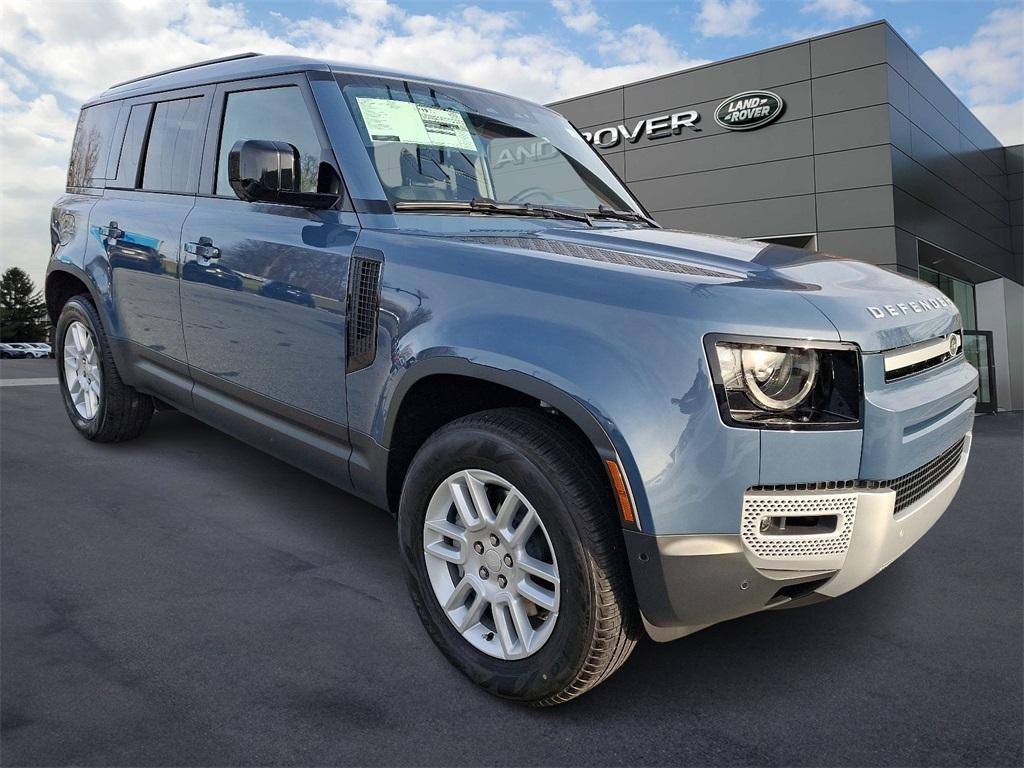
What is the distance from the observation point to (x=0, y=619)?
2689mm

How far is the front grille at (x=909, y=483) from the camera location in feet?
6.54

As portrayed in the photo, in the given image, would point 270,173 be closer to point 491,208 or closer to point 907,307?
point 491,208

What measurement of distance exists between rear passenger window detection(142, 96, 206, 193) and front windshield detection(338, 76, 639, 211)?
1.12 m

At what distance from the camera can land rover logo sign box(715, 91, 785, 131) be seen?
1739 centimetres

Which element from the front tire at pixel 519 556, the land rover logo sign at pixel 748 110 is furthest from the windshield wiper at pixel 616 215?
the land rover logo sign at pixel 748 110

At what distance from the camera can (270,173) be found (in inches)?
112

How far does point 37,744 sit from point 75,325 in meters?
3.35

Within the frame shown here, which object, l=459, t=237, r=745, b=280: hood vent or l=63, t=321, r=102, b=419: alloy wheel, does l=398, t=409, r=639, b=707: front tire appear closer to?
l=459, t=237, r=745, b=280: hood vent

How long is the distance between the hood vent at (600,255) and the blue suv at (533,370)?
2 centimetres

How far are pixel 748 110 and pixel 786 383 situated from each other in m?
17.3

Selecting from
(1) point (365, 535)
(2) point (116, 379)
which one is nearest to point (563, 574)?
(1) point (365, 535)

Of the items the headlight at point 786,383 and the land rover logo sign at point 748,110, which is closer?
the headlight at point 786,383

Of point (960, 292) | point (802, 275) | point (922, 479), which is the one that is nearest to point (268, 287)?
point (802, 275)

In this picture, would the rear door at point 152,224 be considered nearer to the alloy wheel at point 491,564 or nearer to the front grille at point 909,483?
the alloy wheel at point 491,564
